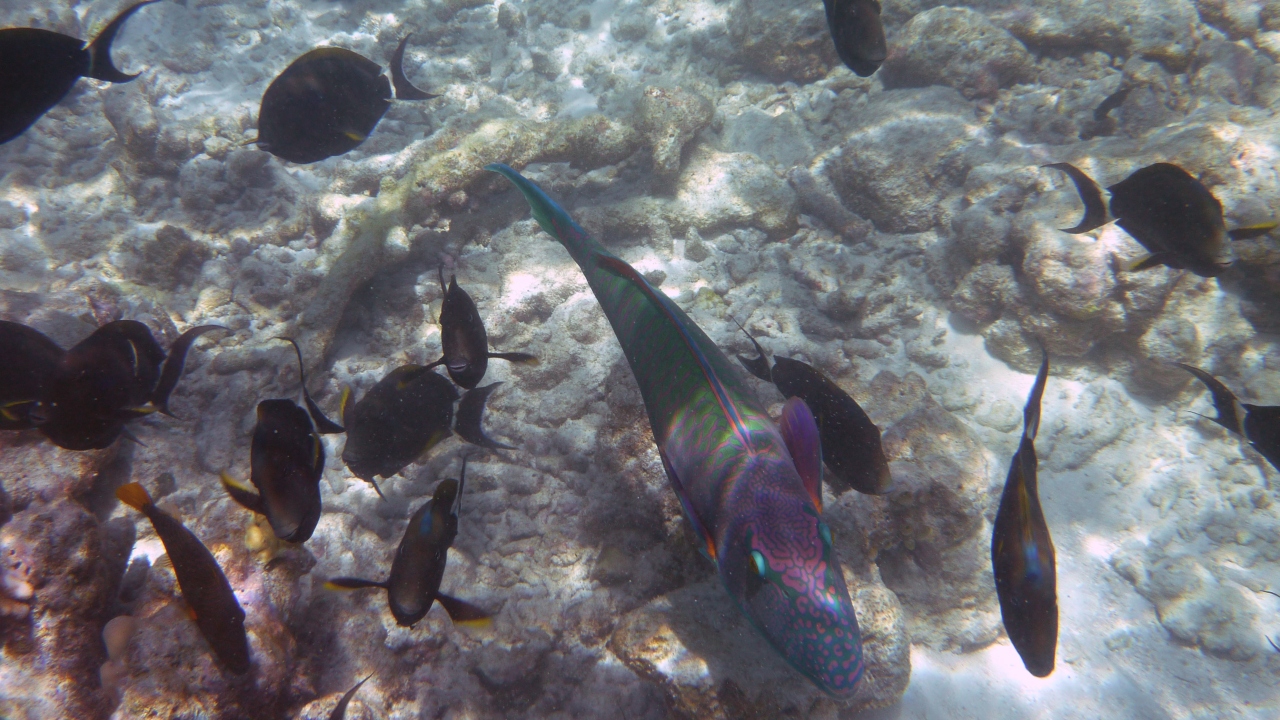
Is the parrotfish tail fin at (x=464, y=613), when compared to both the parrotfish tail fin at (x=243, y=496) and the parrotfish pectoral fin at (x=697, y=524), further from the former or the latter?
the parrotfish pectoral fin at (x=697, y=524)

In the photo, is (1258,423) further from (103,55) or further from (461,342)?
(103,55)

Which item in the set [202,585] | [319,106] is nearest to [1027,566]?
[202,585]

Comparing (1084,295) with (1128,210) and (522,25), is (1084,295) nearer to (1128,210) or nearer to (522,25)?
Result: (1128,210)

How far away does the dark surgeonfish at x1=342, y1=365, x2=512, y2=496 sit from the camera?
2.58 metres

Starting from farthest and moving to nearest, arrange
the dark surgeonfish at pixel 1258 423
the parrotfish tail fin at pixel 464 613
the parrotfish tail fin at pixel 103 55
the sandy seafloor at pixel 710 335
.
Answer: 1. the dark surgeonfish at pixel 1258 423
2. the sandy seafloor at pixel 710 335
3. the parrotfish tail fin at pixel 103 55
4. the parrotfish tail fin at pixel 464 613

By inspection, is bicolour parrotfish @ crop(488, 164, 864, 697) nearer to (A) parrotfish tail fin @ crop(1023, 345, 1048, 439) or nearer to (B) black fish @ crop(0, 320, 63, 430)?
(A) parrotfish tail fin @ crop(1023, 345, 1048, 439)

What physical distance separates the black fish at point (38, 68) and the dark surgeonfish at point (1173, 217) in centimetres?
527

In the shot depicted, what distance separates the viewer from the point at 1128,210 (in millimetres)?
3074

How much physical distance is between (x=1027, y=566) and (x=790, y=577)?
0.87 m

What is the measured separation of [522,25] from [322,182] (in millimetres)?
A: 5440

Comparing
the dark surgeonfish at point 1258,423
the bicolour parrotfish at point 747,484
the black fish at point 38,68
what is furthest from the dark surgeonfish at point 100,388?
the dark surgeonfish at point 1258,423

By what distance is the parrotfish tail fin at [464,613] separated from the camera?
2.04 metres

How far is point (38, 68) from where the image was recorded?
230 centimetres

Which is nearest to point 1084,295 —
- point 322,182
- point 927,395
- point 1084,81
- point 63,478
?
point 927,395
